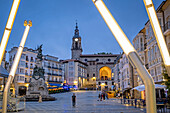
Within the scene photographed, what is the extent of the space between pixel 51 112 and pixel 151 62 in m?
18.7

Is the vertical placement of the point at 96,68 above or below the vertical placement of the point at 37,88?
above

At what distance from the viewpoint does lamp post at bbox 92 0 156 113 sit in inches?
208

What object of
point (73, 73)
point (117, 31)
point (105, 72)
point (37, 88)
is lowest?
point (37, 88)

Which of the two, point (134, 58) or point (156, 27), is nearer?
point (134, 58)

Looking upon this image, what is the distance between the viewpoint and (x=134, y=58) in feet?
19.2

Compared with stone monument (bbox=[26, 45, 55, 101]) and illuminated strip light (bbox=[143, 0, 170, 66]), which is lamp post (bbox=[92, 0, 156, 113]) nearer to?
illuminated strip light (bbox=[143, 0, 170, 66])

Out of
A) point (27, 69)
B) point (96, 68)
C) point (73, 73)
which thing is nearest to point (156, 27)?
point (27, 69)

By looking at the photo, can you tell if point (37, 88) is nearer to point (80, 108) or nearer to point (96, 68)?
point (80, 108)

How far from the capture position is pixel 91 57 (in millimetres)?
116562

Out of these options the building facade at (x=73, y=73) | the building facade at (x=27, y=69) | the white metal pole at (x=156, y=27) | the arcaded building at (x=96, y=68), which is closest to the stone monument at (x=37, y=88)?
the white metal pole at (x=156, y=27)

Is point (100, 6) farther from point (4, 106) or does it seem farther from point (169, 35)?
point (169, 35)

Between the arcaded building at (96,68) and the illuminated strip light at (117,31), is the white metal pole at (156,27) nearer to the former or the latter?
the illuminated strip light at (117,31)

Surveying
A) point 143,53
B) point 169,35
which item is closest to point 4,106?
point 169,35

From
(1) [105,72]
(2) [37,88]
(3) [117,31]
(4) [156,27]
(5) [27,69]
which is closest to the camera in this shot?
(3) [117,31]
